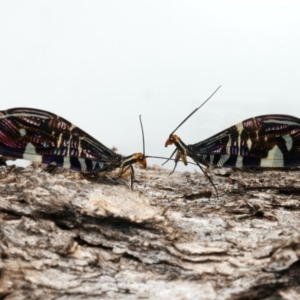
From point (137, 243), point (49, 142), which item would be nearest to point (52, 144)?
Result: point (49, 142)

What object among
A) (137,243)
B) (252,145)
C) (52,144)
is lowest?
(137,243)

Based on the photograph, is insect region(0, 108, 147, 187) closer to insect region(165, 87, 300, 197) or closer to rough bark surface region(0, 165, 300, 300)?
rough bark surface region(0, 165, 300, 300)

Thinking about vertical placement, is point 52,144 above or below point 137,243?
above

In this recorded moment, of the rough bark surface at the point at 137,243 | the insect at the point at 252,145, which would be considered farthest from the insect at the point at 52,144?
the insect at the point at 252,145

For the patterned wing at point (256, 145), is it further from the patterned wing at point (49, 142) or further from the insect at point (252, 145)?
the patterned wing at point (49, 142)

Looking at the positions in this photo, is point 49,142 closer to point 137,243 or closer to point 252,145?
point 137,243

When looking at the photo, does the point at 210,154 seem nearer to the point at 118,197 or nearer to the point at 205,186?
the point at 205,186

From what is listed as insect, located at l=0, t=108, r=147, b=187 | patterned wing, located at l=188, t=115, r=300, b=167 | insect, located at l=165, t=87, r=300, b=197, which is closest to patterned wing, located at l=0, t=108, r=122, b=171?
insect, located at l=0, t=108, r=147, b=187
